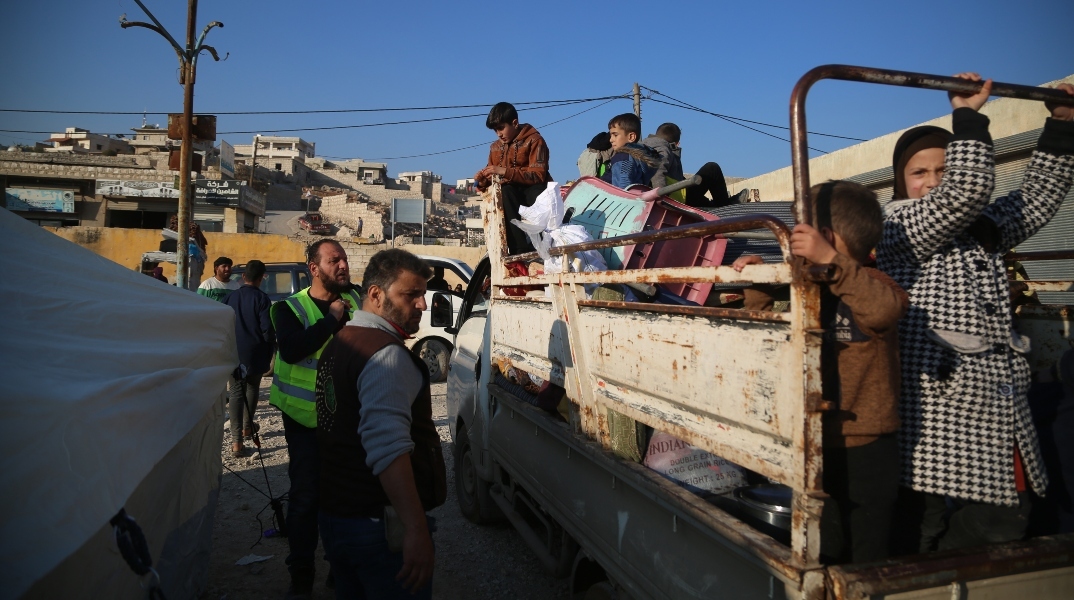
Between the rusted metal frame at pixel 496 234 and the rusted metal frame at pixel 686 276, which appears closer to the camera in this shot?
the rusted metal frame at pixel 686 276

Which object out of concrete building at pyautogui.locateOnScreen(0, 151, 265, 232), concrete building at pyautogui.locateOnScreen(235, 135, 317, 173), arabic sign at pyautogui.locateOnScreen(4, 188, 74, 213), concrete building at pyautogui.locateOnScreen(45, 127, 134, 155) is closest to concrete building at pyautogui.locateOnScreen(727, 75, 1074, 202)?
concrete building at pyautogui.locateOnScreen(0, 151, 265, 232)

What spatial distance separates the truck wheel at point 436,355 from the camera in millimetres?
10617

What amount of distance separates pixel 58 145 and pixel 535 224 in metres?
70.4

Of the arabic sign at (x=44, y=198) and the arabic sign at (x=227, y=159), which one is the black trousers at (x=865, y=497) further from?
the arabic sign at (x=44, y=198)

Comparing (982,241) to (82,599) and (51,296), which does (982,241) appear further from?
(51,296)

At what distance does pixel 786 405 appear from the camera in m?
1.62

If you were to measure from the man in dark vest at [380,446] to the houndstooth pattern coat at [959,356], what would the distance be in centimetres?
159

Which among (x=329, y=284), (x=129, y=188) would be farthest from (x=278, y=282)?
(x=129, y=188)

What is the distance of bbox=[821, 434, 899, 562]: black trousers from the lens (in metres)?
1.80

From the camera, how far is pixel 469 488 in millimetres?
4883

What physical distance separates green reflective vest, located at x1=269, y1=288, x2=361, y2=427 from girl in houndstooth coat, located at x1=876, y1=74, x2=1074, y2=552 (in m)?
2.68

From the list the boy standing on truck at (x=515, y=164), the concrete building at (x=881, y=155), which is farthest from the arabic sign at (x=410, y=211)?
the boy standing on truck at (x=515, y=164)

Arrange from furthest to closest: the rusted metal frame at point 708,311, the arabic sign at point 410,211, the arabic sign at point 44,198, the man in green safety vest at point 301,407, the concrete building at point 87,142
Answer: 1. the concrete building at point 87,142
2. the arabic sign at point 44,198
3. the arabic sign at point 410,211
4. the man in green safety vest at point 301,407
5. the rusted metal frame at point 708,311

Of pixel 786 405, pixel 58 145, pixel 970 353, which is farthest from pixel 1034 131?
pixel 58 145
